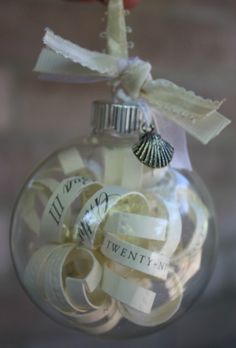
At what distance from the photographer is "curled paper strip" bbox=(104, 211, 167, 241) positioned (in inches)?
12.0

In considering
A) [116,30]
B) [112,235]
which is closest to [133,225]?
[112,235]

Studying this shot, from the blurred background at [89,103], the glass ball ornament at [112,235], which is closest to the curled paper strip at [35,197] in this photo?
the glass ball ornament at [112,235]

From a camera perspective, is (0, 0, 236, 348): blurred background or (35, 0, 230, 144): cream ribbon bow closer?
(35, 0, 230, 144): cream ribbon bow

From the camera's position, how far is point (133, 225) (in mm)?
306

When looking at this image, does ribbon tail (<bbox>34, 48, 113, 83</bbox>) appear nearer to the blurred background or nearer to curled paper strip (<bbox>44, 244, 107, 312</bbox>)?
curled paper strip (<bbox>44, 244, 107, 312</bbox>)

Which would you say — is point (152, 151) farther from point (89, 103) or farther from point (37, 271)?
point (89, 103)

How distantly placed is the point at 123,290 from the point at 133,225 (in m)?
0.03

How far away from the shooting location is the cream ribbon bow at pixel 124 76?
0.33 meters

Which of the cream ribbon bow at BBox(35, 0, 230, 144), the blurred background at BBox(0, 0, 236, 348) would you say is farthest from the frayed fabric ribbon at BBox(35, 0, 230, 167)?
the blurred background at BBox(0, 0, 236, 348)

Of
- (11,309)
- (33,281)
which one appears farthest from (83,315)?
(11,309)

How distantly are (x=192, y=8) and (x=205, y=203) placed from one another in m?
0.33

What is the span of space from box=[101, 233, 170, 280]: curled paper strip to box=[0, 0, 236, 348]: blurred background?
→ 0.88ft

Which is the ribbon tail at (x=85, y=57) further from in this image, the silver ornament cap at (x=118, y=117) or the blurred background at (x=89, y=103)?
the blurred background at (x=89, y=103)

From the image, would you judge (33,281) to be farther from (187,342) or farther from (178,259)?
(187,342)
